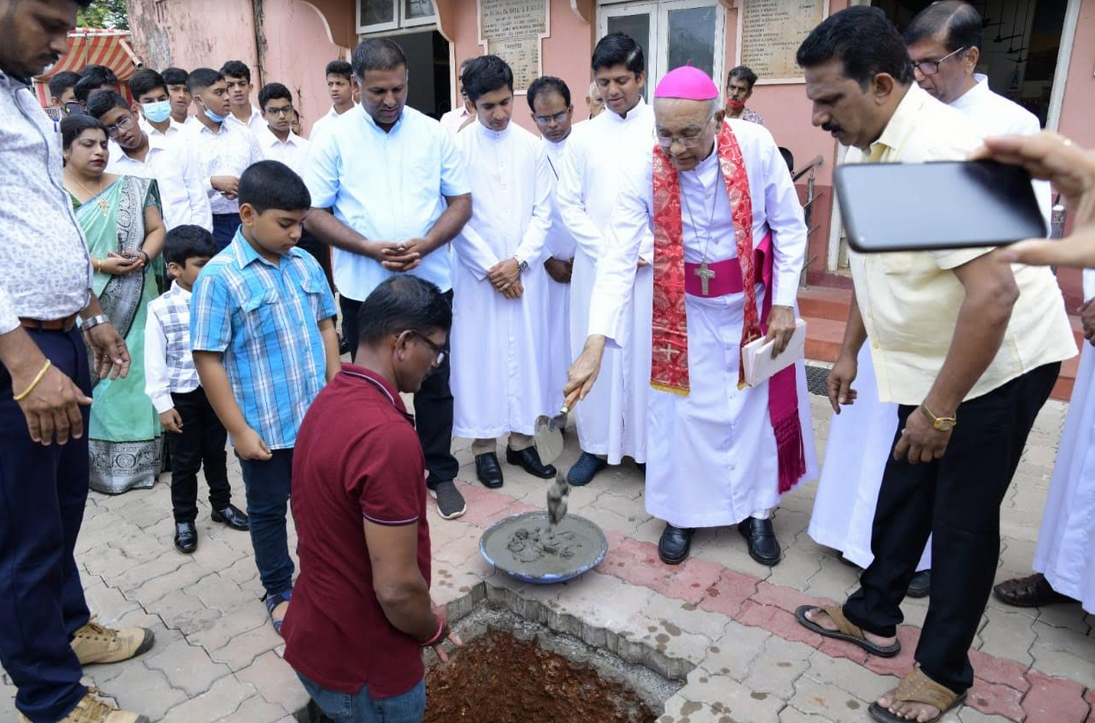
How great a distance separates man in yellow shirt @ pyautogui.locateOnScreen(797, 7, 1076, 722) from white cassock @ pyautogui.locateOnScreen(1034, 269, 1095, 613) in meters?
0.69

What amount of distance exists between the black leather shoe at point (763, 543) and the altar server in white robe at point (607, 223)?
86 cm

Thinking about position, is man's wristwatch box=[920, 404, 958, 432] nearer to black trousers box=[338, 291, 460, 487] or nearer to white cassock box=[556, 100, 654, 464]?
white cassock box=[556, 100, 654, 464]

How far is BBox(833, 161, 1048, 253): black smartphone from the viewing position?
1056 mm

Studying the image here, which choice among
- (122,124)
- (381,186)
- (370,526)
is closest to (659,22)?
(381,186)

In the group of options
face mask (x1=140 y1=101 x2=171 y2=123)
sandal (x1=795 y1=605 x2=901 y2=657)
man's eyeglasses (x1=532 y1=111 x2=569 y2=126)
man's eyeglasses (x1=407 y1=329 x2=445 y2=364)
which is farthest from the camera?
face mask (x1=140 y1=101 x2=171 y2=123)

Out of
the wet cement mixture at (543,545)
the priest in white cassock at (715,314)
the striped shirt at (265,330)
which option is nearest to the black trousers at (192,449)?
the striped shirt at (265,330)

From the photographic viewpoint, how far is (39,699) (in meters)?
2.27

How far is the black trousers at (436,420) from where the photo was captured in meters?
3.83

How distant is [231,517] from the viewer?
12.2 feet

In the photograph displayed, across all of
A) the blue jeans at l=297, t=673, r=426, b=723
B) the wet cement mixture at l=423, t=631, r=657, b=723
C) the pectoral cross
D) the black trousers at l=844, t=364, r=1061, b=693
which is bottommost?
the wet cement mixture at l=423, t=631, r=657, b=723

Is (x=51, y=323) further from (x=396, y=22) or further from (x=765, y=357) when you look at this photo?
(x=396, y=22)

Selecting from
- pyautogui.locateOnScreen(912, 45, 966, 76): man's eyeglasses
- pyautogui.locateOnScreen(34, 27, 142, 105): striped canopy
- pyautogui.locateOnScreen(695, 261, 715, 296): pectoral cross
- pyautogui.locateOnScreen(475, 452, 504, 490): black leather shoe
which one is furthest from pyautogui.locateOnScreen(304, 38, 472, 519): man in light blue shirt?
pyautogui.locateOnScreen(34, 27, 142, 105): striped canopy

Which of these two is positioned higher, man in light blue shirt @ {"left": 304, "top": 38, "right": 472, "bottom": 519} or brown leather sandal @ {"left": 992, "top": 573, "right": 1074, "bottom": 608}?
man in light blue shirt @ {"left": 304, "top": 38, "right": 472, "bottom": 519}

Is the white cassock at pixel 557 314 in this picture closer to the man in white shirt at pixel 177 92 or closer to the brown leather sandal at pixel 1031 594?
the brown leather sandal at pixel 1031 594
